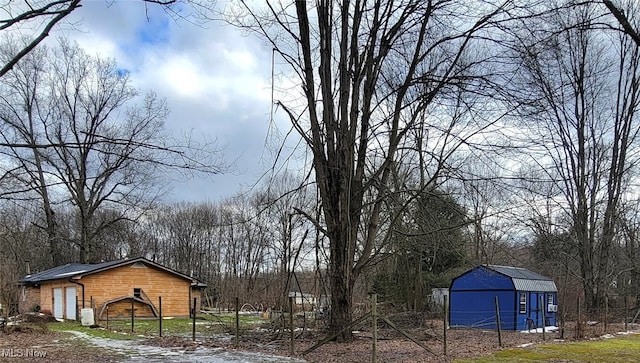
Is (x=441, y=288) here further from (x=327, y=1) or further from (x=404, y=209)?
(x=327, y=1)

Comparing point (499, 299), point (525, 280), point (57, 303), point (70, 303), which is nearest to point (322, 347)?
point (499, 299)

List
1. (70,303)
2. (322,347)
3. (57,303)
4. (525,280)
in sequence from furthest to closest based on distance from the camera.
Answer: (57,303) < (70,303) < (525,280) < (322,347)

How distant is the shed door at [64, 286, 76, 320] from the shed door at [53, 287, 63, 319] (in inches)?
27.7

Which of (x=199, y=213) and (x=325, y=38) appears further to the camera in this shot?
(x=199, y=213)

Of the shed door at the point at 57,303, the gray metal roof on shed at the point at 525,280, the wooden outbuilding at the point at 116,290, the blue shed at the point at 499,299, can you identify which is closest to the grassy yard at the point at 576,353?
the blue shed at the point at 499,299

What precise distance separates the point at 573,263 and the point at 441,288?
25.6 ft

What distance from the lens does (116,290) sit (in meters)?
26.9

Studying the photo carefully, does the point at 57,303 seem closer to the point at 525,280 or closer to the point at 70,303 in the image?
the point at 70,303

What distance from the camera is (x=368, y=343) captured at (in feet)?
43.3

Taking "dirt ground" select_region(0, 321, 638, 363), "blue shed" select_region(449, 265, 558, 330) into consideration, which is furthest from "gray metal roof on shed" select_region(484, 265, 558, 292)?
"dirt ground" select_region(0, 321, 638, 363)

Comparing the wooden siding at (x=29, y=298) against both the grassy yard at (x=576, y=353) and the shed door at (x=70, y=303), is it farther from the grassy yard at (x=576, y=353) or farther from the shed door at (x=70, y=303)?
the grassy yard at (x=576, y=353)

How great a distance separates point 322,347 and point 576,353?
19.1 feet

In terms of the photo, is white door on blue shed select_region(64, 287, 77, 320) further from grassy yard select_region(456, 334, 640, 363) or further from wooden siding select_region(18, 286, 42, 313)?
grassy yard select_region(456, 334, 640, 363)

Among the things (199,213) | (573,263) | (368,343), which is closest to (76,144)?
(368,343)
